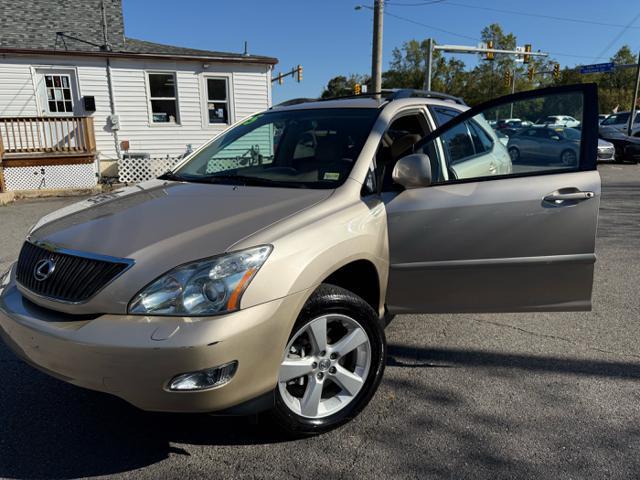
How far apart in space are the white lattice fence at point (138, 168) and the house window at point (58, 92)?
7.27 ft

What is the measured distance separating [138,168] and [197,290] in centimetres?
Answer: 1256

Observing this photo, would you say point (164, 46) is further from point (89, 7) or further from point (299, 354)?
point (299, 354)

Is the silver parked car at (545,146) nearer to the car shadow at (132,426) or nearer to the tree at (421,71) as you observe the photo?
the car shadow at (132,426)

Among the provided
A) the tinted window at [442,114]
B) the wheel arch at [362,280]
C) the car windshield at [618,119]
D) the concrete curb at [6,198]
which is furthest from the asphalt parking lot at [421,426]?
the car windshield at [618,119]

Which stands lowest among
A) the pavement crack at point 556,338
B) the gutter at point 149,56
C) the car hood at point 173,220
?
the pavement crack at point 556,338

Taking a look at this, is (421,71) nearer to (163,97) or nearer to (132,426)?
(163,97)

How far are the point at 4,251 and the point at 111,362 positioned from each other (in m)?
5.48

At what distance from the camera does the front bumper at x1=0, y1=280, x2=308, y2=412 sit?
196 centimetres

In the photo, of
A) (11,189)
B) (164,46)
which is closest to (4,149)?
(11,189)

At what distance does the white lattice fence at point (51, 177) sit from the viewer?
462 inches

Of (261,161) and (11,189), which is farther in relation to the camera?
(11,189)

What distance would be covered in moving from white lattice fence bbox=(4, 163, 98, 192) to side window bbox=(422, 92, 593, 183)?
1147cm

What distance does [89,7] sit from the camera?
586 inches

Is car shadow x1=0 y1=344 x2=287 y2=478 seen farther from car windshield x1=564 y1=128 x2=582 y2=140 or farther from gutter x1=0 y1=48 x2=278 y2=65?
gutter x1=0 y1=48 x2=278 y2=65
